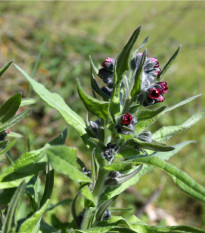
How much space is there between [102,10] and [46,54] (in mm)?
2429

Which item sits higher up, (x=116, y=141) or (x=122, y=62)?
(x=122, y=62)

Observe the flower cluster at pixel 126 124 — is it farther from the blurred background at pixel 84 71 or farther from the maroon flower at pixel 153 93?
the blurred background at pixel 84 71

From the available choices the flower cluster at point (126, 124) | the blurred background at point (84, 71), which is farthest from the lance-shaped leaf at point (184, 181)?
the blurred background at point (84, 71)

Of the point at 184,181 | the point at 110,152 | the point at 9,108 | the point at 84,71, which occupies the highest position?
the point at 9,108

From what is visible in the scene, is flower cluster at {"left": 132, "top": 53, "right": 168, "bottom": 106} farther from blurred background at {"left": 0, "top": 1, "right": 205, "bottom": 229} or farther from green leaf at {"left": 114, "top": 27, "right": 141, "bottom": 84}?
blurred background at {"left": 0, "top": 1, "right": 205, "bottom": 229}

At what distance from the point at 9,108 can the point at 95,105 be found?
1.37ft

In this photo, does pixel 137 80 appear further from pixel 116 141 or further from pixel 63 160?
pixel 63 160

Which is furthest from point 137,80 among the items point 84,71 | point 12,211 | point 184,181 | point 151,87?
point 84,71

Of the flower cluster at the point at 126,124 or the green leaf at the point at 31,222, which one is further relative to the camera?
the flower cluster at the point at 126,124

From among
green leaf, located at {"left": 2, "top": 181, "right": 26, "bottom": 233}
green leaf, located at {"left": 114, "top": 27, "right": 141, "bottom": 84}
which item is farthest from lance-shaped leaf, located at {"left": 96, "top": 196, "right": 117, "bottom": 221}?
green leaf, located at {"left": 114, "top": 27, "right": 141, "bottom": 84}

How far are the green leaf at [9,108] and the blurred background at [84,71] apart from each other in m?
2.20

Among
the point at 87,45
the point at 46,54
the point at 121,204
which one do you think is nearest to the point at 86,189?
the point at 121,204

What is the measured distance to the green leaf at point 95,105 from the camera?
1.26 metres

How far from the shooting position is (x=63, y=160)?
109 centimetres
